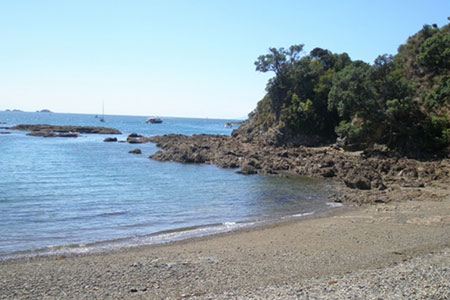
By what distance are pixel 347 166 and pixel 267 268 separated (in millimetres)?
25517

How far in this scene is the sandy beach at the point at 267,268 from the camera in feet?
32.3

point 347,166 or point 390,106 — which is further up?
point 390,106

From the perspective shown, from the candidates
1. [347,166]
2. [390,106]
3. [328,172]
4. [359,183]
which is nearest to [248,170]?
[328,172]

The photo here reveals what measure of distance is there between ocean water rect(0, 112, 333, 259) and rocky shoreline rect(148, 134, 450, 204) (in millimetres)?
2391

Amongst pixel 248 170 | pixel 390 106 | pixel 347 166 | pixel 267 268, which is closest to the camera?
pixel 267 268

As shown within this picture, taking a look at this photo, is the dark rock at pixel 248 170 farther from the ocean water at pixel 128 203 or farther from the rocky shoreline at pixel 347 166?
the ocean water at pixel 128 203

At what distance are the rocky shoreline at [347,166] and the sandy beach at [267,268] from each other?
8737 millimetres

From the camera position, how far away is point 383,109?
41125mm

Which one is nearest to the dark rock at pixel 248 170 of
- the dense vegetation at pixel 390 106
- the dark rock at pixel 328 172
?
the dark rock at pixel 328 172

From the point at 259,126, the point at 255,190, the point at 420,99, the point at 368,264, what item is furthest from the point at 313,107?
the point at 368,264

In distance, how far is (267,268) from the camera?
A: 12.0 m

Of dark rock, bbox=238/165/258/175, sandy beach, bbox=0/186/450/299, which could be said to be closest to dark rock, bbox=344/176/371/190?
sandy beach, bbox=0/186/450/299

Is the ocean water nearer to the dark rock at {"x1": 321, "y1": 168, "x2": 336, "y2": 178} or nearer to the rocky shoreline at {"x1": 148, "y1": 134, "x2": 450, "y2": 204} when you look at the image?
the dark rock at {"x1": 321, "y1": 168, "x2": 336, "y2": 178}

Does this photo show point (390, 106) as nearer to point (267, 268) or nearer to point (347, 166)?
point (347, 166)
